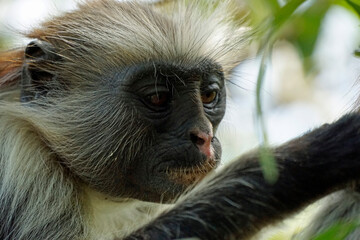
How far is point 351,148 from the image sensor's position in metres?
3.40

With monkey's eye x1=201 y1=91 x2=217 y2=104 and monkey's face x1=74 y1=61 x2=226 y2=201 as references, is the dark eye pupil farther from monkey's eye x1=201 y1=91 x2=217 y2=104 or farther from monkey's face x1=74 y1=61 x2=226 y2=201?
monkey's eye x1=201 y1=91 x2=217 y2=104

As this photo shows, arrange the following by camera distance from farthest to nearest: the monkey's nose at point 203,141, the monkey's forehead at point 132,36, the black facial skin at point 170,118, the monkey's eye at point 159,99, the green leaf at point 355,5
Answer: the monkey's forehead at point 132,36, the monkey's eye at point 159,99, the black facial skin at point 170,118, the monkey's nose at point 203,141, the green leaf at point 355,5

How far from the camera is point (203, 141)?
14.9 feet

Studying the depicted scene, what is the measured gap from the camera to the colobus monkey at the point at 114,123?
4.64 metres

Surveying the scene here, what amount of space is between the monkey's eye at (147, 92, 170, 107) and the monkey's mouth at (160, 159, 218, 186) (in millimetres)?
600

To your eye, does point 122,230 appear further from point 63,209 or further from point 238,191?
point 238,191

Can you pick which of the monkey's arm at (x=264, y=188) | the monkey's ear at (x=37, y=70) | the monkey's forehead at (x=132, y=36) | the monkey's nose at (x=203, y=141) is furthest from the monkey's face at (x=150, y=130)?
the monkey's arm at (x=264, y=188)

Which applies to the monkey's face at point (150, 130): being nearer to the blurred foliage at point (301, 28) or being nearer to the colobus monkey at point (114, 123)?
the colobus monkey at point (114, 123)

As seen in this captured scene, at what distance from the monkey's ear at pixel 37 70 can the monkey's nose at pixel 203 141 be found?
1484mm

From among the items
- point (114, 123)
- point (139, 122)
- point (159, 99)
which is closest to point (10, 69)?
point (114, 123)

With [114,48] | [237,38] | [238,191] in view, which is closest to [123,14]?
[114,48]

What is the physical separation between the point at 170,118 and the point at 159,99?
9.9 inches

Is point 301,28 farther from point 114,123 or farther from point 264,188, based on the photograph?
point 114,123

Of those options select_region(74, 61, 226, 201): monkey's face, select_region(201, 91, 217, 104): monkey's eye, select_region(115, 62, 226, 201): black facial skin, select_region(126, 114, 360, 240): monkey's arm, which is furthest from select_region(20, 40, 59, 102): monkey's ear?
select_region(126, 114, 360, 240): monkey's arm
